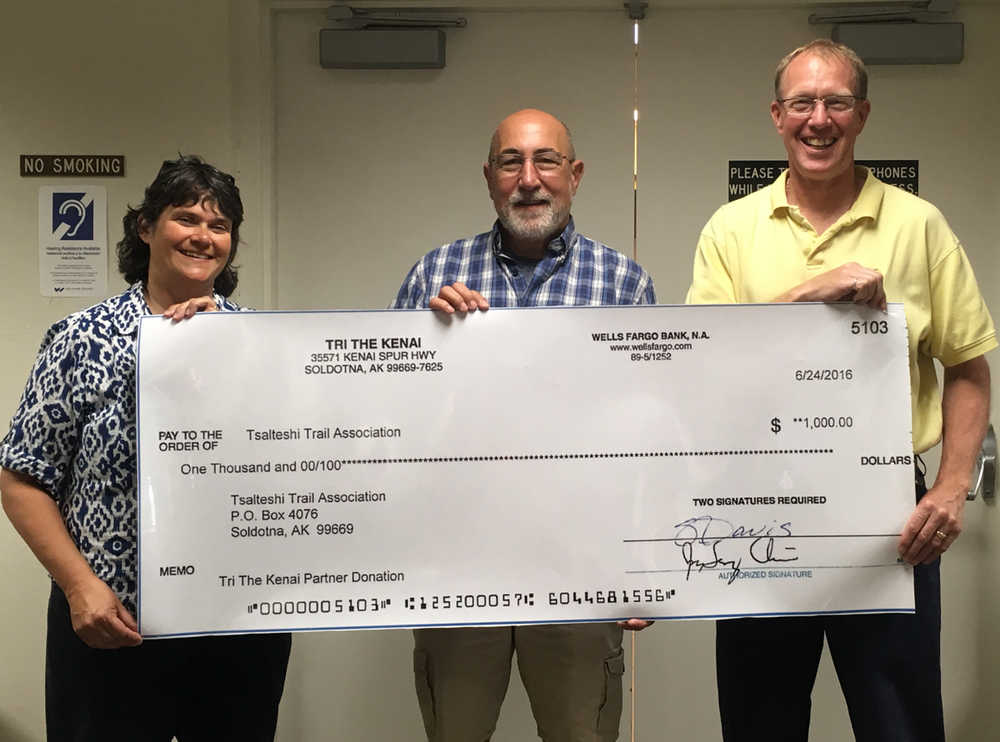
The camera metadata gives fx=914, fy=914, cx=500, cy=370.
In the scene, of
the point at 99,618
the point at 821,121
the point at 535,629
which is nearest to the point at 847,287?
the point at 821,121

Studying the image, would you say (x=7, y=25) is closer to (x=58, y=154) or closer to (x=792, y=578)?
(x=58, y=154)

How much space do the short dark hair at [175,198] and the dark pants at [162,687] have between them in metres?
0.68

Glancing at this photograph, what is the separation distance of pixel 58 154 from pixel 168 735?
186 centimetres

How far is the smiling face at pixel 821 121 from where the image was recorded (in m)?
1.77

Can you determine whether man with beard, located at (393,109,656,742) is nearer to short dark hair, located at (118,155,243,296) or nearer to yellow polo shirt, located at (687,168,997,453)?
yellow polo shirt, located at (687,168,997,453)

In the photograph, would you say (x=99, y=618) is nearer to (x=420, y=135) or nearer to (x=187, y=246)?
(x=187, y=246)

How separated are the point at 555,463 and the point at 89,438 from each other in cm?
89

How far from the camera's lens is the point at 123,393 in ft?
5.74

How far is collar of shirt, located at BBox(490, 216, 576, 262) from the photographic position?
2133 mm

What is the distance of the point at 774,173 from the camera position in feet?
9.17

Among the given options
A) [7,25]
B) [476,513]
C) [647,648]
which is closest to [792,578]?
[476,513]
